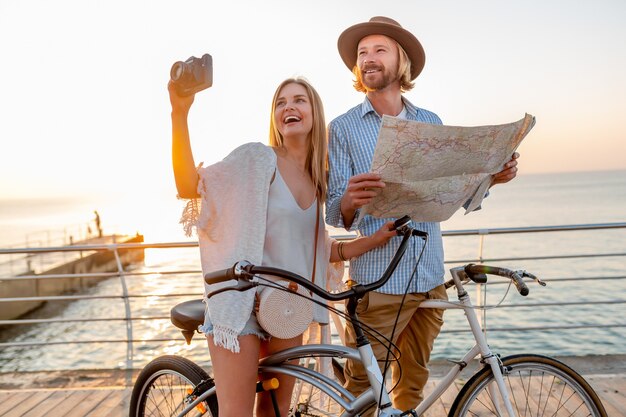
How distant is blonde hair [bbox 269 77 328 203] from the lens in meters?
1.68

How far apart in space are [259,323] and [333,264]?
0.39 metres

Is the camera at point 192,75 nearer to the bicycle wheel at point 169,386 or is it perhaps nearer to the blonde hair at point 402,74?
the blonde hair at point 402,74

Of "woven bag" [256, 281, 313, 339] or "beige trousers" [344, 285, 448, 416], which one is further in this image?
"beige trousers" [344, 285, 448, 416]

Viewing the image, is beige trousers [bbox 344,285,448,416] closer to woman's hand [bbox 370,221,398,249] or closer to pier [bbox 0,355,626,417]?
woman's hand [bbox 370,221,398,249]

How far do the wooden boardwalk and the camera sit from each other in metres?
2.03

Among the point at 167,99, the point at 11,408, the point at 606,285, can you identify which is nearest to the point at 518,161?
the point at 167,99

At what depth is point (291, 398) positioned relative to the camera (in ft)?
5.71

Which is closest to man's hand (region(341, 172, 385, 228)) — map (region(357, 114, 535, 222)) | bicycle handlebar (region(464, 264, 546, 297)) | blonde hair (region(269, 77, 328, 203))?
map (region(357, 114, 535, 222))

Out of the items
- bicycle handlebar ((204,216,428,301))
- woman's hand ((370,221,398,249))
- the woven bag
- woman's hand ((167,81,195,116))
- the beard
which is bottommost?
the woven bag

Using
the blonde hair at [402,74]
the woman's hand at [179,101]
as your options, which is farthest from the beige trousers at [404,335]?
the woman's hand at [179,101]

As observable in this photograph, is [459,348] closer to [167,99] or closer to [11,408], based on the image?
[11,408]

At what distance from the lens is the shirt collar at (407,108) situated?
72.9 inches

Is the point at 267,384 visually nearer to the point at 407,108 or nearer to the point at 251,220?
the point at 251,220

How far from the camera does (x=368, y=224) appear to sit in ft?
5.99
